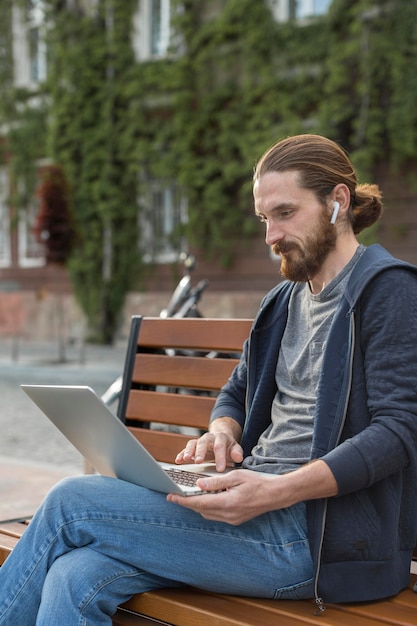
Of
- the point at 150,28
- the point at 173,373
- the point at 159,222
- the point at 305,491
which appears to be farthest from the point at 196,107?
the point at 305,491

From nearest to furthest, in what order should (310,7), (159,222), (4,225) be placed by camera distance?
(310,7), (159,222), (4,225)

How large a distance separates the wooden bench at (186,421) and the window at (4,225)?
653 inches

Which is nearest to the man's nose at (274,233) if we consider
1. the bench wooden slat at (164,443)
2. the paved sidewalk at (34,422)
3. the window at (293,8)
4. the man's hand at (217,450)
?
the man's hand at (217,450)

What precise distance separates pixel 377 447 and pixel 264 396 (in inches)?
22.5

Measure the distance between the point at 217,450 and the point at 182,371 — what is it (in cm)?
95

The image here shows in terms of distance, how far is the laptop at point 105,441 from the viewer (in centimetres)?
235

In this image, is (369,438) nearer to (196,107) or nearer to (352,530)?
(352,530)

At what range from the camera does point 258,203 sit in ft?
8.70

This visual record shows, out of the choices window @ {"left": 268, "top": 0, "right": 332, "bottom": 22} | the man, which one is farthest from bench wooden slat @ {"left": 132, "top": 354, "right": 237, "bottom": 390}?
window @ {"left": 268, "top": 0, "right": 332, "bottom": 22}

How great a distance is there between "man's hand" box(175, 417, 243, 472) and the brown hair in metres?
0.66

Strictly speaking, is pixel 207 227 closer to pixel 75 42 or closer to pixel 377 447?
pixel 75 42

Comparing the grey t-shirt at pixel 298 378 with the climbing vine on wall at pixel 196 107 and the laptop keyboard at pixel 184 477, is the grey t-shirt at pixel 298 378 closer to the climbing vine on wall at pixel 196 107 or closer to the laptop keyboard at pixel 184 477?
the laptop keyboard at pixel 184 477

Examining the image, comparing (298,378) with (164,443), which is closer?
(298,378)

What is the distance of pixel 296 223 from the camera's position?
260 centimetres
